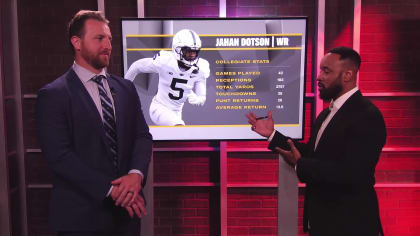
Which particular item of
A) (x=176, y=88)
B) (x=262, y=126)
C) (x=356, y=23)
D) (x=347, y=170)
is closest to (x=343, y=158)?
(x=347, y=170)

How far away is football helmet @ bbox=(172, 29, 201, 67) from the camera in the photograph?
2.52m

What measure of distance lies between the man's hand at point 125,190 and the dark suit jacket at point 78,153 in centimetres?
4

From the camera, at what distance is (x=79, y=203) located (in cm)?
153

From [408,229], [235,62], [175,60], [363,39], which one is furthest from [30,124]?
[408,229]

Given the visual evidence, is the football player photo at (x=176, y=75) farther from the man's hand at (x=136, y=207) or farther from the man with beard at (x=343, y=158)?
the man's hand at (x=136, y=207)

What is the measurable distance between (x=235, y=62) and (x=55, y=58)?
6.53 ft

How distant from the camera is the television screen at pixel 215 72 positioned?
8.25 ft

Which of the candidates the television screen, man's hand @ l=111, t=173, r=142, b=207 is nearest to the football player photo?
the television screen

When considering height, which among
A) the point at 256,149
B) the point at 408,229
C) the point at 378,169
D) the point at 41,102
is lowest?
the point at 408,229

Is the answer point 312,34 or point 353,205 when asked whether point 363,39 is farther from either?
point 353,205

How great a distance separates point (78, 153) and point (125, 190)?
0.27m

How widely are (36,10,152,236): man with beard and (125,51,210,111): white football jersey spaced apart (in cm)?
83

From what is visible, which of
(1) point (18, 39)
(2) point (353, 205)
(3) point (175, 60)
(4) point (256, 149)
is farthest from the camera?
(4) point (256, 149)

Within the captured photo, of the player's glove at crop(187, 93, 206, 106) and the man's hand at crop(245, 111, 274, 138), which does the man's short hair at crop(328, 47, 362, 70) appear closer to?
the man's hand at crop(245, 111, 274, 138)
